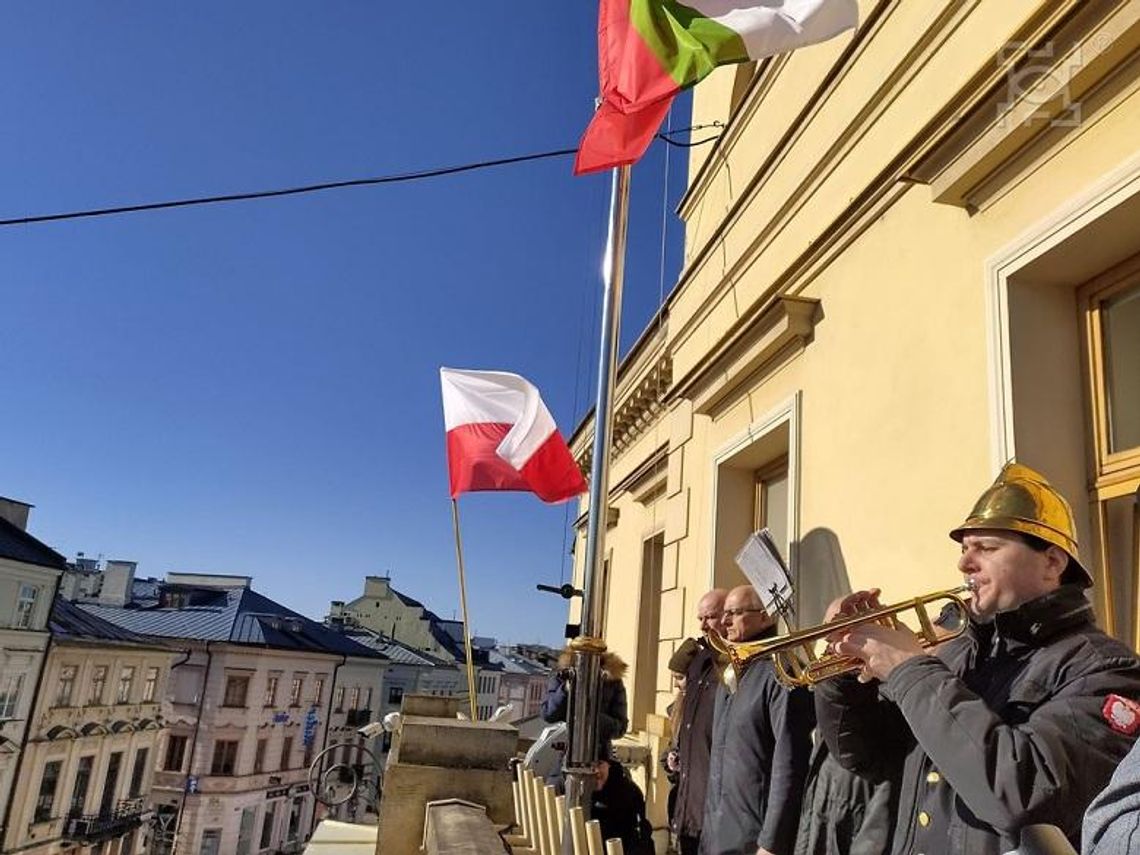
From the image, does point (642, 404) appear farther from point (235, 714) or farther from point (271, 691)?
point (271, 691)

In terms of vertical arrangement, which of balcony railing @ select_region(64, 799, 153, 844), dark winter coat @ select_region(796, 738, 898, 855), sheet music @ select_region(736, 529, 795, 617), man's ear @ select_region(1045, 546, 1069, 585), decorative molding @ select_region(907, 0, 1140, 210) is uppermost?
decorative molding @ select_region(907, 0, 1140, 210)

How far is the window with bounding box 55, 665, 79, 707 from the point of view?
98.4 feet

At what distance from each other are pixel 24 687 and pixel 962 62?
33217mm

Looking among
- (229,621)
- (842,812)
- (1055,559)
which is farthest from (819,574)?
(229,621)

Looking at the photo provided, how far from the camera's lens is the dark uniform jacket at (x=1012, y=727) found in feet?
5.65

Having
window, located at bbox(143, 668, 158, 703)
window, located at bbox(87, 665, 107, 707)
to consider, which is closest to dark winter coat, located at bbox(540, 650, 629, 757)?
window, located at bbox(87, 665, 107, 707)

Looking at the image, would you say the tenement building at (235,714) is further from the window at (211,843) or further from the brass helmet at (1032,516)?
the brass helmet at (1032,516)

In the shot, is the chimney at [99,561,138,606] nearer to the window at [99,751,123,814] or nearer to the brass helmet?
the window at [99,751,123,814]

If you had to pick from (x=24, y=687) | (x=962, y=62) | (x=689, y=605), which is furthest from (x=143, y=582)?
(x=962, y=62)

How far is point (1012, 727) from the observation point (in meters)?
1.81

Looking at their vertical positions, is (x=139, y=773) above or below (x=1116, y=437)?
below

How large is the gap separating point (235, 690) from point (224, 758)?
2.95 metres

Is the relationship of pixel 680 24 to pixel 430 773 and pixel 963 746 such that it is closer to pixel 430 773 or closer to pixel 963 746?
pixel 963 746

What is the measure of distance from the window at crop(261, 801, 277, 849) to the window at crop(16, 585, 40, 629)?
56.2 ft
